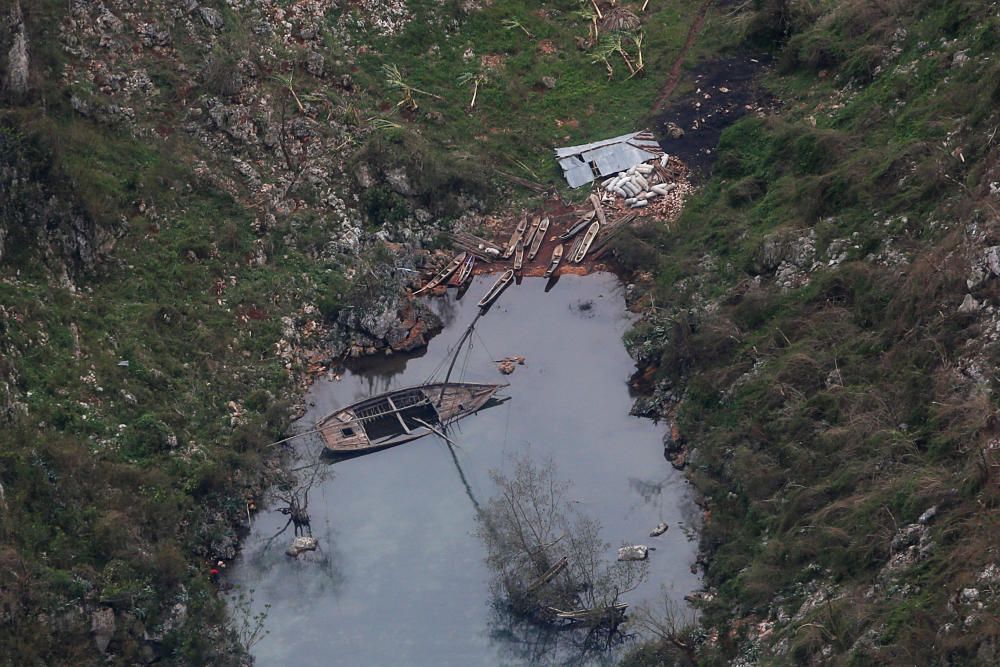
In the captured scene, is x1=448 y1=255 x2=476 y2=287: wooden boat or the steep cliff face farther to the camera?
x1=448 y1=255 x2=476 y2=287: wooden boat

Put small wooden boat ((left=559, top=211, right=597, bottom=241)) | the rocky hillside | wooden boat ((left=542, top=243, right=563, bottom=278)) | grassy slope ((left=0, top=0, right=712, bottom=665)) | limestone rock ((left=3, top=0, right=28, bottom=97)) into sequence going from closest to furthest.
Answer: the rocky hillside, grassy slope ((left=0, top=0, right=712, bottom=665)), limestone rock ((left=3, top=0, right=28, bottom=97)), wooden boat ((left=542, top=243, right=563, bottom=278)), small wooden boat ((left=559, top=211, right=597, bottom=241))

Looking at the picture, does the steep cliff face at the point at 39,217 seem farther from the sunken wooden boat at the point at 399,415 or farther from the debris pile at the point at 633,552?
the debris pile at the point at 633,552

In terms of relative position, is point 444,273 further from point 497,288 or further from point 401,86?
point 401,86

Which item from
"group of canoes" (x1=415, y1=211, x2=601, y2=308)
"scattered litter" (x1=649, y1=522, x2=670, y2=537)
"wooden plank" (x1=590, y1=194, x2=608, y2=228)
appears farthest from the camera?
"wooden plank" (x1=590, y1=194, x2=608, y2=228)

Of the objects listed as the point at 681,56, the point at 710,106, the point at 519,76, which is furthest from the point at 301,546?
the point at 681,56

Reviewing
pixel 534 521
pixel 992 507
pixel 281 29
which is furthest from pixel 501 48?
pixel 992 507

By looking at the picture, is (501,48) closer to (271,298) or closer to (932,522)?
(271,298)

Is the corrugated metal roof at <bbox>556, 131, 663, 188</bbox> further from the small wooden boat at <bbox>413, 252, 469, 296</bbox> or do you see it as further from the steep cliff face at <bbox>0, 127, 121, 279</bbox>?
the steep cliff face at <bbox>0, 127, 121, 279</bbox>

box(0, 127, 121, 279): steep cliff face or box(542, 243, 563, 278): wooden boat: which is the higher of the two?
box(0, 127, 121, 279): steep cliff face

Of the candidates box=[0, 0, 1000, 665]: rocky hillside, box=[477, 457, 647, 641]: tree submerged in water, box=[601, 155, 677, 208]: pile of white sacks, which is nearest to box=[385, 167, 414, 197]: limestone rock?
box=[0, 0, 1000, 665]: rocky hillside

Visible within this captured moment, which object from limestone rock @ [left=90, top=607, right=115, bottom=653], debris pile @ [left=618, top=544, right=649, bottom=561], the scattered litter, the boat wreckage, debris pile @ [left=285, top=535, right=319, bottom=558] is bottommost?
debris pile @ [left=618, top=544, right=649, bottom=561]
